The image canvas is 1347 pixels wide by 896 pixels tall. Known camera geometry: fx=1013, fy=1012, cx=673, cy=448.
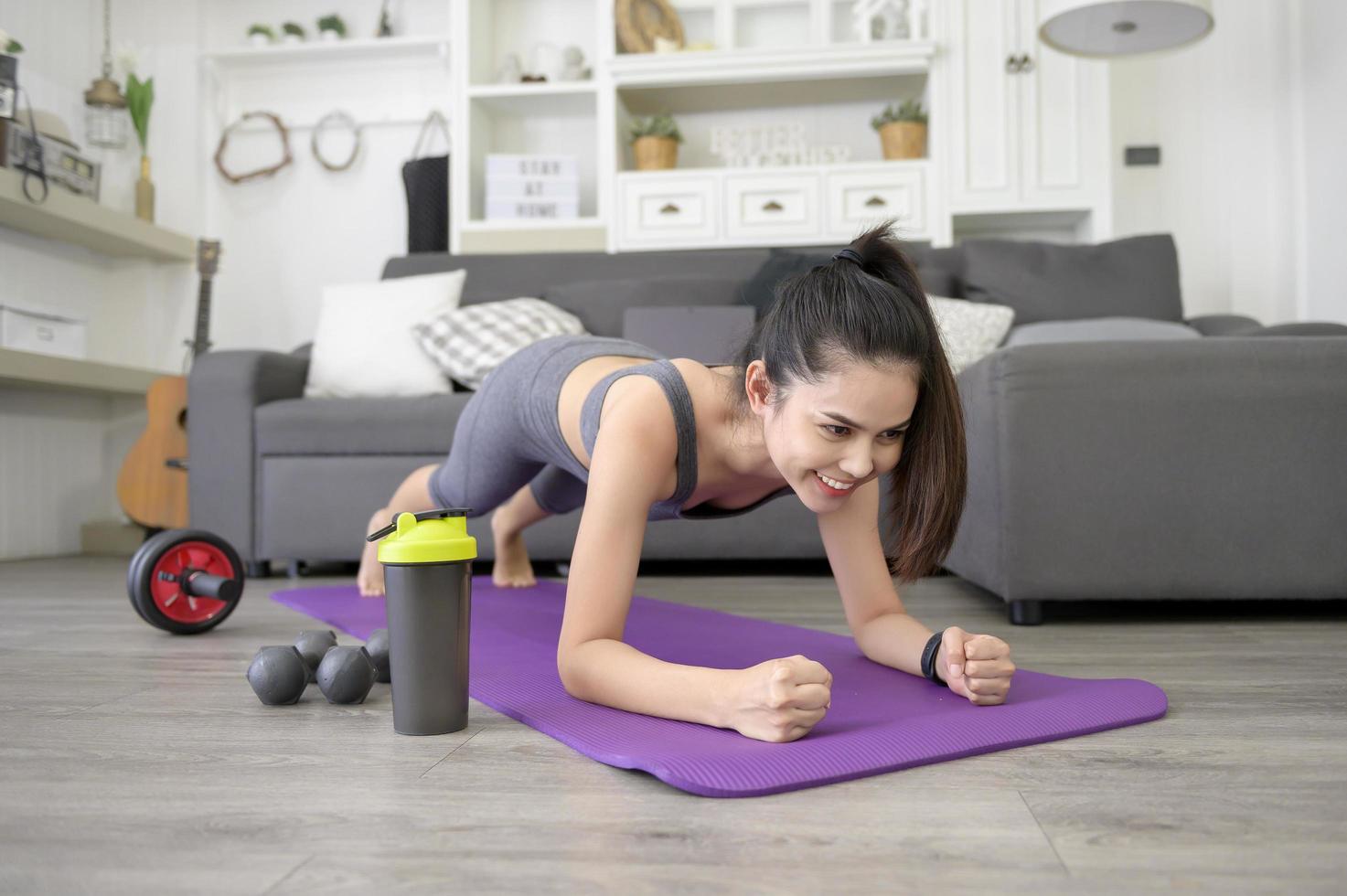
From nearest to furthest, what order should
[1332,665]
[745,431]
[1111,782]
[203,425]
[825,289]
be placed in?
[1111,782], [825,289], [745,431], [1332,665], [203,425]

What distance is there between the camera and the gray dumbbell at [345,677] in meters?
1.20

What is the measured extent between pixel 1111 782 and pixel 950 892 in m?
0.30

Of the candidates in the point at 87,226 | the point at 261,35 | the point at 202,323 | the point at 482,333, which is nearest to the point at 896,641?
the point at 482,333

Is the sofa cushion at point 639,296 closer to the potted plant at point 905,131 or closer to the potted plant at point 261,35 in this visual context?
the potted plant at point 905,131

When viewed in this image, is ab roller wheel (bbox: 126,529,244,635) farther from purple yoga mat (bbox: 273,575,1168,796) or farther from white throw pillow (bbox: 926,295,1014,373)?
white throw pillow (bbox: 926,295,1014,373)

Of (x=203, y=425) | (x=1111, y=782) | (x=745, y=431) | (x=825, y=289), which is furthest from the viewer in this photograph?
(x=203, y=425)

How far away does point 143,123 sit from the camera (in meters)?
3.90

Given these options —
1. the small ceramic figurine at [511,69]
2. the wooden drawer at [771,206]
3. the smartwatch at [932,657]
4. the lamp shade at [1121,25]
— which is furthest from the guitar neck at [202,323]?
the smartwatch at [932,657]

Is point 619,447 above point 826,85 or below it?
below

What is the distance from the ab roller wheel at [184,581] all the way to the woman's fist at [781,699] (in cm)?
114

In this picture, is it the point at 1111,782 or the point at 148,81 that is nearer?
the point at 1111,782

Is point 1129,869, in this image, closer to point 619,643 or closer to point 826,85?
point 619,643

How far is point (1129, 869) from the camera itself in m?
0.69

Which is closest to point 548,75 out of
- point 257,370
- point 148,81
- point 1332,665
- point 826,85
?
point 826,85
